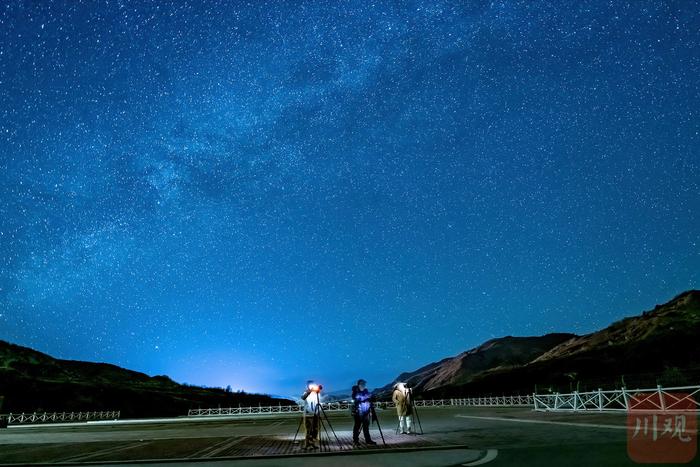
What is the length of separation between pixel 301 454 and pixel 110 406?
98.2 m

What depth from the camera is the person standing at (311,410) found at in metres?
14.2

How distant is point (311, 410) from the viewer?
47.3 feet

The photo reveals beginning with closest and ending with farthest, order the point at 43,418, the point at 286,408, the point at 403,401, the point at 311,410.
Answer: the point at 311,410 → the point at 403,401 → the point at 43,418 → the point at 286,408

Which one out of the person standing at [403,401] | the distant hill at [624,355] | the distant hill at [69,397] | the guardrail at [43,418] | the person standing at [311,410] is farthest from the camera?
the distant hill at [624,355]

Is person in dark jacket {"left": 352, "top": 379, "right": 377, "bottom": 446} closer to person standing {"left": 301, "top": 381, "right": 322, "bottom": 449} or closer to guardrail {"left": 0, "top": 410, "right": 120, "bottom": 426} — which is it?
person standing {"left": 301, "top": 381, "right": 322, "bottom": 449}

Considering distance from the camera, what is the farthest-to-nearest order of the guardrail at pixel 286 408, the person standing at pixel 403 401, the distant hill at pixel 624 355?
the distant hill at pixel 624 355
the guardrail at pixel 286 408
the person standing at pixel 403 401

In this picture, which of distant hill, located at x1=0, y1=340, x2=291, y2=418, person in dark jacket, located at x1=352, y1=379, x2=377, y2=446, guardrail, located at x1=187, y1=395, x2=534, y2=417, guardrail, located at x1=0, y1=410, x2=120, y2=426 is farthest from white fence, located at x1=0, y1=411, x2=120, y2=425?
person in dark jacket, located at x1=352, y1=379, x2=377, y2=446

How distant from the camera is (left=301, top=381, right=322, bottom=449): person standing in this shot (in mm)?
14234

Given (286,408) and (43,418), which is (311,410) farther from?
(286,408)

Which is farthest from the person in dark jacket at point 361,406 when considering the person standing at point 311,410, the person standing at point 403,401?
the person standing at point 403,401

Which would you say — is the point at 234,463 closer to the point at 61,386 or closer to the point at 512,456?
the point at 512,456

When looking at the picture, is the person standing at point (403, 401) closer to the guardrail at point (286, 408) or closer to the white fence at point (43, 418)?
the guardrail at point (286, 408)

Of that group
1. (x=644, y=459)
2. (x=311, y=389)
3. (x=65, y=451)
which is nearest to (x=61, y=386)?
(x=65, y=451)

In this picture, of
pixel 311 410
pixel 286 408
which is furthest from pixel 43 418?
pixel 311 410
